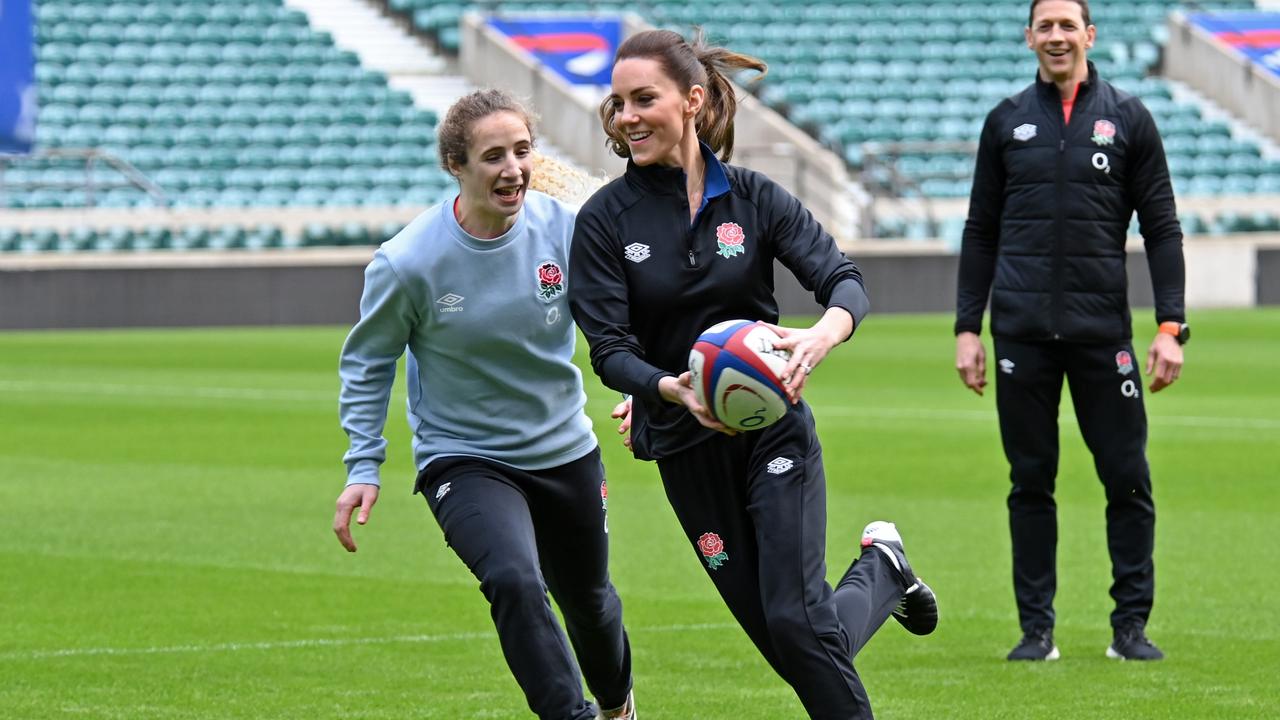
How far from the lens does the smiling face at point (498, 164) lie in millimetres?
5578

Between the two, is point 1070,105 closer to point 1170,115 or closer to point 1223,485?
point 1223,485

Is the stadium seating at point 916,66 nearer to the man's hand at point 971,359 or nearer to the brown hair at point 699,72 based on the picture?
the man's hand at point 971,359

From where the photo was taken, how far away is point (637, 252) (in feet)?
17.7

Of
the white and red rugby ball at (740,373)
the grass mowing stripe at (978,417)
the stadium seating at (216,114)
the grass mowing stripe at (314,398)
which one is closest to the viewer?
the white and red rugby ball at (740,373)

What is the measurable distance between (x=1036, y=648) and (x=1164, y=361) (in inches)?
42.5

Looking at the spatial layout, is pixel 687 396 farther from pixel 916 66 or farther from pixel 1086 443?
pixel 916 66

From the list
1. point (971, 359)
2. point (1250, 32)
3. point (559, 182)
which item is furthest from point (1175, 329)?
point (1250, 32)

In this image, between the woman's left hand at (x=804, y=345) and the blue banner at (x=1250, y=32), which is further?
the blue banner at (x=1250, y=32)

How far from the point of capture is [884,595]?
588 cm

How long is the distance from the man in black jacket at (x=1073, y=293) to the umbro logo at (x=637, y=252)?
88.3 inches

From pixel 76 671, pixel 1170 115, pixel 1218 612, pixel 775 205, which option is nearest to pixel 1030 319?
pixel 1218 612

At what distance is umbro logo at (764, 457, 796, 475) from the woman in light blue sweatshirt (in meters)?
0.68

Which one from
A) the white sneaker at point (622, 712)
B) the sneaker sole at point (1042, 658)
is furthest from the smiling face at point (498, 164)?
the sneaker sole at point (1042, 658)

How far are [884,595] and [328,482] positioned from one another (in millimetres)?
7683
